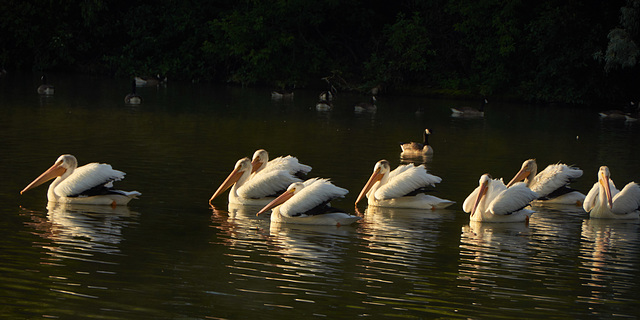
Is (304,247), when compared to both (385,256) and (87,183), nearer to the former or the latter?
(385,256)

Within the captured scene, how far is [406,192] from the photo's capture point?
11.4 metres

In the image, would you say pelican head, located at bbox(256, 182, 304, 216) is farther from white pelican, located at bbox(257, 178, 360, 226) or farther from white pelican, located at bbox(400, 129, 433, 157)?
white pelican, located at bbox(400, 129, 433, 157)

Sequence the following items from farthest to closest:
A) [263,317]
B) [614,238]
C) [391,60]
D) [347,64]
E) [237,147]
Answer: [347,64] → [391,60] → [237,147] → [614,238] → [263,317]

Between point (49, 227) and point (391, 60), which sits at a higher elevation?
point (391, 60)

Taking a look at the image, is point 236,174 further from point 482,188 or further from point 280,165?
point 482,188

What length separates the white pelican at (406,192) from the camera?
37.4ft

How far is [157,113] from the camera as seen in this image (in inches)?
972

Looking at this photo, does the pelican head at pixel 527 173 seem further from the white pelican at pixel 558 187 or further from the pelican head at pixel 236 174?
the pelican head at pixel 236 174

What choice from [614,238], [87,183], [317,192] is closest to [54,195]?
[87,183]

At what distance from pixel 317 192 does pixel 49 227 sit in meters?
2.88

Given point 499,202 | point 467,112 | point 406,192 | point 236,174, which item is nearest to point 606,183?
point 499,202

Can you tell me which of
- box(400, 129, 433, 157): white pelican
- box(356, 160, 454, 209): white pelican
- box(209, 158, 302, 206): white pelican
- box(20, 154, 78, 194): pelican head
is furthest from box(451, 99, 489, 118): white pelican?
box(20, 154, 78, 194): pelican head

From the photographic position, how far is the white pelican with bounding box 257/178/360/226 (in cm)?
985

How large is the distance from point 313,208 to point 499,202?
2.34m
